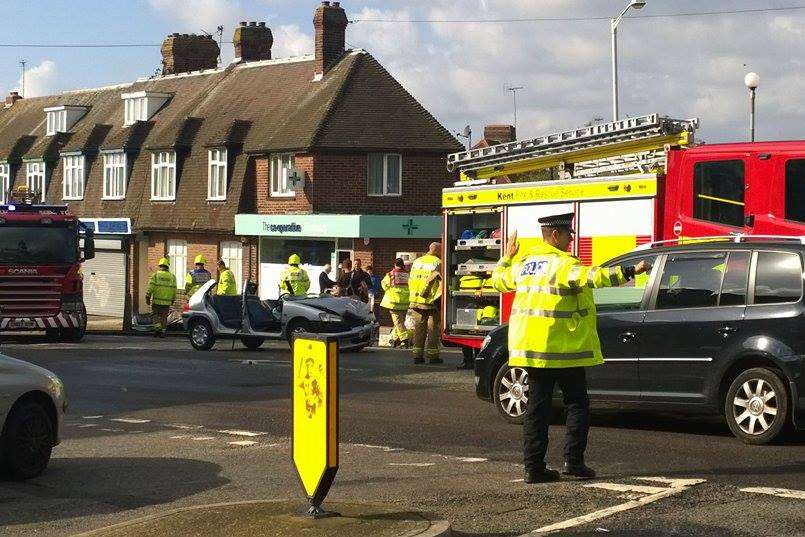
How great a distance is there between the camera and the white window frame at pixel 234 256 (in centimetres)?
4512

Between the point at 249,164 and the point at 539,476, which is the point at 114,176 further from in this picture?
the point at 539,476

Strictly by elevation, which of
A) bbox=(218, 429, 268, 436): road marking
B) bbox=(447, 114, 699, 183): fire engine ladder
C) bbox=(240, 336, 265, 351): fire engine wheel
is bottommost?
bbox=(218, 429, 268, 436): road marking

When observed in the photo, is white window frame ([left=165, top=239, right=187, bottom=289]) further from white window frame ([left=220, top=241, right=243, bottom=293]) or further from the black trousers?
the black trousers

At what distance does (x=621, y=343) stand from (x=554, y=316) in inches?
112

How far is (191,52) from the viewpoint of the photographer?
54.1 meters

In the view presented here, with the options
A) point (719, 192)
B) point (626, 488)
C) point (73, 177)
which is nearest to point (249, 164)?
point (73, 177)

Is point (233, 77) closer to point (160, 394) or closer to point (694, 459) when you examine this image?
point (160, 394)

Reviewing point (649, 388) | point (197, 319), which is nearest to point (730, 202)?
point (649, 388)

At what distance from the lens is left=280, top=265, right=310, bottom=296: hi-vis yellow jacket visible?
26.8 m

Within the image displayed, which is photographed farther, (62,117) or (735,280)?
(62,117)

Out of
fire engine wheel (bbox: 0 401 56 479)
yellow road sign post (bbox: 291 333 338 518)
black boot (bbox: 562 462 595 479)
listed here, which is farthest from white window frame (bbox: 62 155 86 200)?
yellow road sign post (bbox: 291 333 338 518)

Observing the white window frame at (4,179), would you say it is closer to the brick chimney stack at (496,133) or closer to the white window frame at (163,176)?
the white window frame at (163,176)

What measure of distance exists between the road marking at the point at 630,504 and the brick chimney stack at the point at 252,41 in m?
42.9

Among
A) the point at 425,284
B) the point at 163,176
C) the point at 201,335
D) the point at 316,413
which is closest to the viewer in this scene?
the point at 316,413
